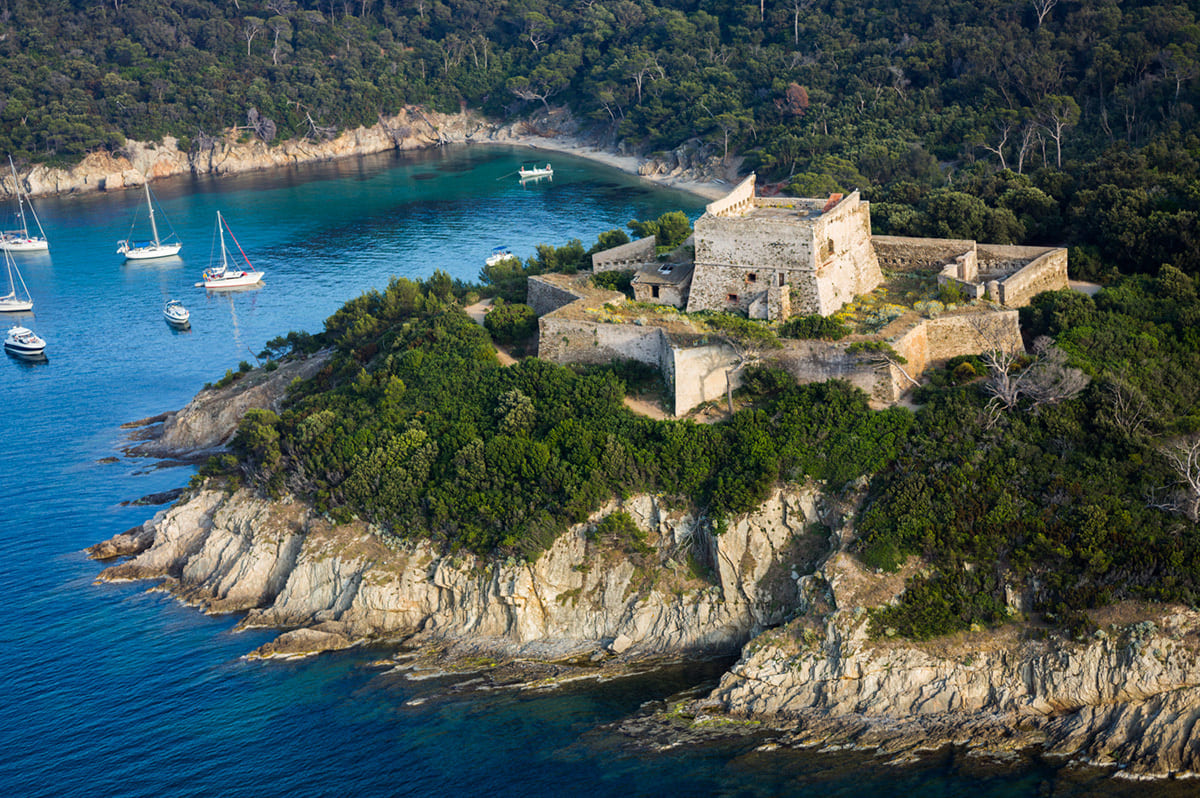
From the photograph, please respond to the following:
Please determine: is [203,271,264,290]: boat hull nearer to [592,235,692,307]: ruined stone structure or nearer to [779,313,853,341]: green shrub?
[592,235,692,307]: ruined stone structure

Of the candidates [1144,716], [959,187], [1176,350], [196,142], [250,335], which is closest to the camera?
[1144,716]

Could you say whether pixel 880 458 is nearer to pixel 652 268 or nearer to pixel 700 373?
pixel 700 373

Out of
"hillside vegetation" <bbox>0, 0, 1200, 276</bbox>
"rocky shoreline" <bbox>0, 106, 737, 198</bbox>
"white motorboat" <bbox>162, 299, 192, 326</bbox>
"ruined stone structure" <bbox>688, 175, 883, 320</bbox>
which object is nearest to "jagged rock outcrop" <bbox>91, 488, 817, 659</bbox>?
"ruined stone structure" <bbox>688, 175, 883, 320</bbox>

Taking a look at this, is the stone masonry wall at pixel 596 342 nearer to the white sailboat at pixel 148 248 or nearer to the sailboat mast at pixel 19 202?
the white sailboat at pixel 148 248

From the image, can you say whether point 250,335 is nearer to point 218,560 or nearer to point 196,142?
point 218,560

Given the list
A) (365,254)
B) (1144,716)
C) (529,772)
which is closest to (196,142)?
(365,254)

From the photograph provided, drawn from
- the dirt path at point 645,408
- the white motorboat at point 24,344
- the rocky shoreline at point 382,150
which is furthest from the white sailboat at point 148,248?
the dirt path at point 645,408

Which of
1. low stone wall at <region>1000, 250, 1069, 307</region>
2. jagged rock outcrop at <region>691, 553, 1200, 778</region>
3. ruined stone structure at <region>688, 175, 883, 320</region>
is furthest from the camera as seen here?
low stone wall at <region>1000, 250, 1069, 307</region>
